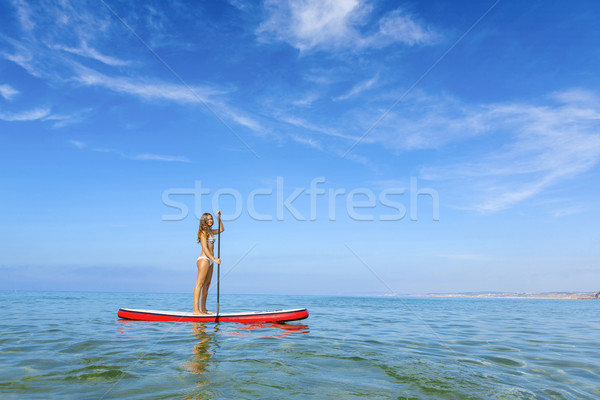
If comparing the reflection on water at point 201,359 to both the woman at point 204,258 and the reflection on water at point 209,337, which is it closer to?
the reflection on water at point 209,337

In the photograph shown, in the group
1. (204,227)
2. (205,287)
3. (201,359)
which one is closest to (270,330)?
(205,287)

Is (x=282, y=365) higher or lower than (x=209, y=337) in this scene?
higher

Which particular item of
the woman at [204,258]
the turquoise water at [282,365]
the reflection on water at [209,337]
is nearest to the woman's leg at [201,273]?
the woman at [204,258]

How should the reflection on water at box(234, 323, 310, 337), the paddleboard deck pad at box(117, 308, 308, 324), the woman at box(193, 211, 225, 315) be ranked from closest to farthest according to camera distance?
the reflection on water at box(234, 323, 310, 337), the paddleboard deck pad at box(117, 308, 308, 324), the woman at box(193, 211, 225, 315)

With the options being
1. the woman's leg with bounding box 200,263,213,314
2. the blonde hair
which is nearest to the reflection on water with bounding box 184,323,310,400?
the woman's leg with bounding box 200,263,213,314

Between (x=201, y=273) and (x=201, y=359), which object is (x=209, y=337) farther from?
(x=201, y=273)

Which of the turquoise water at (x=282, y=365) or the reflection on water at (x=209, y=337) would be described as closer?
the turquoise water at (x=282, y=365)

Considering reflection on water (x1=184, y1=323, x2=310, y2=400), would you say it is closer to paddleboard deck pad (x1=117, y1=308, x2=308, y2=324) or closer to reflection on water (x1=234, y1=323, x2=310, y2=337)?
reflection on water (x1=234, y1=323, x2=310, y2=337)

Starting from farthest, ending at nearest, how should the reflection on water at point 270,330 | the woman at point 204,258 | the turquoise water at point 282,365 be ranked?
the woman at point 204,258 < the reflection on water at point 270,330 < the turquoise water at point 282,365

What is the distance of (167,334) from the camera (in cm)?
947

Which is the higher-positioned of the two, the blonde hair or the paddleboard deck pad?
the blonde hair

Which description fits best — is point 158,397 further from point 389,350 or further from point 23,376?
point 389,350

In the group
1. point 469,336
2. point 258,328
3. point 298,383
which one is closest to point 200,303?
point 258,328

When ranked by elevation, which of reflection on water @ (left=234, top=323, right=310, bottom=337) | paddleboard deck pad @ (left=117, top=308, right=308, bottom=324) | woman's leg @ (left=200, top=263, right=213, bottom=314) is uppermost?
woman's leg @ (left=200, top=263, right=213, bottom=314)
